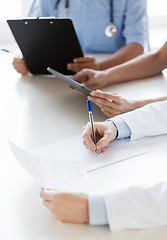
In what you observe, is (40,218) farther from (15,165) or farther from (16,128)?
(16,128)

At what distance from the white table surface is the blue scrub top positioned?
385mm

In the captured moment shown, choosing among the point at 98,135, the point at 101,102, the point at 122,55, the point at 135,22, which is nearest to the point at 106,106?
the point at 101,102

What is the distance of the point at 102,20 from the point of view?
1922mm

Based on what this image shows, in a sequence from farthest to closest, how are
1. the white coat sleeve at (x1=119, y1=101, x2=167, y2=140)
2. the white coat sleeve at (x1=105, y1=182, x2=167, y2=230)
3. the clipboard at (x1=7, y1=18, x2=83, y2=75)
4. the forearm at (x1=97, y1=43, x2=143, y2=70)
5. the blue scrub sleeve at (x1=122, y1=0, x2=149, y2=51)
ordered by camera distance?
the blue scrub sleeve at (x1=122, y1=0, x2=149, y2=51), the forearm at (x1=97, y1=43, x2=143, y2=70), the clipboard at (x1=7, y1=18, x2=83, y2=75), the white coat sleeve at (x1=119, y1=101, x2=167, y2=140), the white coat sleeve at (x1=105, y1=182, x2=167, y2=230)

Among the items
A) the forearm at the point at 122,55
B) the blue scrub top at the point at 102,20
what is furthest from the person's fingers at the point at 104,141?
the blue scrub top at the point at 102,20

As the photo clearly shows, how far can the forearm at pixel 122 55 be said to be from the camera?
1.75 metres

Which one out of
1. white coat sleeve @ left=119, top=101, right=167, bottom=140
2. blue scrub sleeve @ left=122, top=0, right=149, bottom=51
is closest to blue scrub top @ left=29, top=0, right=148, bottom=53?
blue scrub sleeve @ left=122, top=0, right=149, bottom=51

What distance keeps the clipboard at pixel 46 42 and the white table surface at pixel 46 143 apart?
0.28 feet

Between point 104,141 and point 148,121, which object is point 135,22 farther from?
point 104,141

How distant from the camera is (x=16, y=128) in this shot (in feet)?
3.86

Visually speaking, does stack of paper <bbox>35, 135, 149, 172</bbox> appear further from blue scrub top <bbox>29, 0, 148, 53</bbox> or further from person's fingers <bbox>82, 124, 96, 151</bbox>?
blue scrub top <bbox>29, 0, 148, 53</bbox>

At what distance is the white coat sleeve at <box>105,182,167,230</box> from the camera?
697 mm

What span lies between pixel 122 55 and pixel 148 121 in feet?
2.80

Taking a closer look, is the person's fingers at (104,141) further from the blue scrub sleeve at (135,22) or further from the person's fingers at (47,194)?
the blue scrub sleeve at (135,22)
